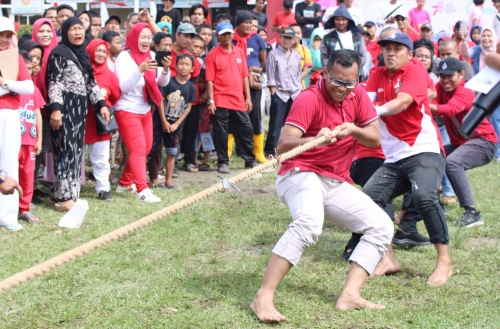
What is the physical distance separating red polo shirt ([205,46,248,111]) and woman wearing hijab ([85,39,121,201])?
1969 mm

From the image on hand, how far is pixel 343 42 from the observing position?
11031 mm

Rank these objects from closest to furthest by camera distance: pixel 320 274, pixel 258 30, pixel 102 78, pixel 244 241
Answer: pixel 320 274 → pixel 244 241 → pixel 102 78 → pixel 258 30

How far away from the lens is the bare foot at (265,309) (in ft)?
15.8

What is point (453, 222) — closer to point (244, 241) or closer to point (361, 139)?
point (244, 241)

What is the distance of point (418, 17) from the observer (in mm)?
15664

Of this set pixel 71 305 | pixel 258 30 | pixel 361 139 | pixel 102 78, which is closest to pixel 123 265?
pixel 71 305

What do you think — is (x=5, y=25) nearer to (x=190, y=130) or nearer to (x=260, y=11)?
(x=190, y=130)

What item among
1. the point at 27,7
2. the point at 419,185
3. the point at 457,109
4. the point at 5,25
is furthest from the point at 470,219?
the point at 27,7

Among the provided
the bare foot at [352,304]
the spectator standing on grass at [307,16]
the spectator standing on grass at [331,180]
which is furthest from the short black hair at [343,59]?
the spectator standing on grass at [307,16]

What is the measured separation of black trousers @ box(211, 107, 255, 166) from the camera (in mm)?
10656

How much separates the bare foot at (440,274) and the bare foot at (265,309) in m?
1.39

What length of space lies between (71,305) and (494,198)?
559 cm

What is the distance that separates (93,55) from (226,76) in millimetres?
2286

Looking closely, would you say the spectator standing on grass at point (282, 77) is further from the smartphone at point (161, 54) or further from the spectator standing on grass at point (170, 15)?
the smartphone at point (161, 54)
